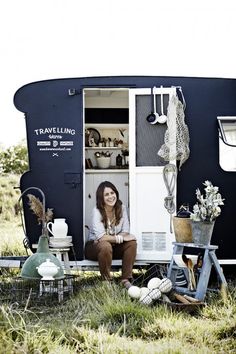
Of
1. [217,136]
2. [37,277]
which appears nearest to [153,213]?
[217,136]

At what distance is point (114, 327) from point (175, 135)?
2.47 meters

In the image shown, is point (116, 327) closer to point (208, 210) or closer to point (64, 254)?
point (208, 210)

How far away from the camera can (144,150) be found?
23.9 ft

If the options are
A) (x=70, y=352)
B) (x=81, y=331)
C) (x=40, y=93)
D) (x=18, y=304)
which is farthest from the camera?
(x=40, y=93)

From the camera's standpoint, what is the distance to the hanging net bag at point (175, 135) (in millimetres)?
7051

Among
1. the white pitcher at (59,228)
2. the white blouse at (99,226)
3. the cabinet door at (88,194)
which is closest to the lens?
the white pitcher at (59,228)

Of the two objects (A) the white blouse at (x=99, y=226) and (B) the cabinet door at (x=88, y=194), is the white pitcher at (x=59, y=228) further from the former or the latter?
(B) the cabinet door at (x=88, y=194)

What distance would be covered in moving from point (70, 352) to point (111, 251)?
2.49 metres

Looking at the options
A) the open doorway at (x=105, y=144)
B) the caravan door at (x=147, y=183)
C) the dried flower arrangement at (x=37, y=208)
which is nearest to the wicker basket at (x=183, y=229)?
the caravan door at (x=147, y=183)

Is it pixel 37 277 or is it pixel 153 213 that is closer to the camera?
pixel 37 277

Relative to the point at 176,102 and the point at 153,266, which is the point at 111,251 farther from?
the point at 176,102

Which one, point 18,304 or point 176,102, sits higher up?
point 176,102

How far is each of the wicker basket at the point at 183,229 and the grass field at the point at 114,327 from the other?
60cm

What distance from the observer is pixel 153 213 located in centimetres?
723
